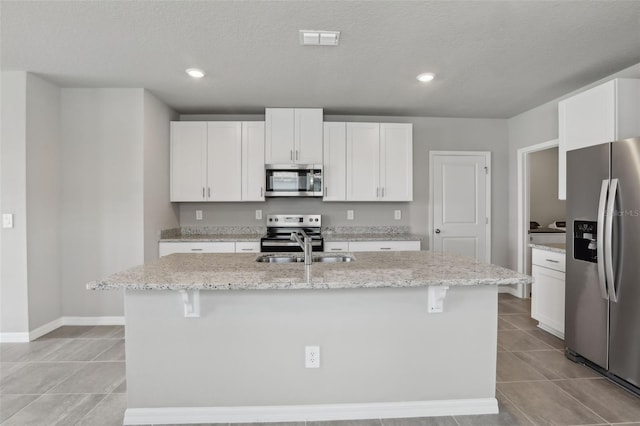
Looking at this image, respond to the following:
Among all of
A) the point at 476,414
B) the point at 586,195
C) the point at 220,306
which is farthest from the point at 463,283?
the point at 586,195

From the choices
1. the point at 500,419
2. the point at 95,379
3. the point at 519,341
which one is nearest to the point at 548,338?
the point at 519,341

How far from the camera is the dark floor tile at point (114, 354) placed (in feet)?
8.84

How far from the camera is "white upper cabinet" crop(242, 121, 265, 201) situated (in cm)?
401

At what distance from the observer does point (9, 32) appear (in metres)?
2.31

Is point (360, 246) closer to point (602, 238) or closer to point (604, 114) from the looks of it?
point (602, 238)

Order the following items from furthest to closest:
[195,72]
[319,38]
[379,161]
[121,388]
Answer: [379,161] < [195,72] < [319,38] < [121,388]

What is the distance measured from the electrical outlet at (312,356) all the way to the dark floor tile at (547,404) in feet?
4.25

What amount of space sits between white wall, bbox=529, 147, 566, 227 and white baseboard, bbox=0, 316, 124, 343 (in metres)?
6.28

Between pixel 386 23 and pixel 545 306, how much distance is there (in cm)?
301

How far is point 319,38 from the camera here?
2344 mm

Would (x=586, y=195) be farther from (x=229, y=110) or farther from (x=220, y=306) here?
(x=229, y=110)

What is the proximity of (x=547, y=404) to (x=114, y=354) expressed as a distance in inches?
127

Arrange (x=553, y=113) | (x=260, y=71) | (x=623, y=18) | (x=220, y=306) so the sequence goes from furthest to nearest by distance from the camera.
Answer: (x=553, y=113)
(x=260, y=71)
(x=623, y=18)
(x=220, y=306)

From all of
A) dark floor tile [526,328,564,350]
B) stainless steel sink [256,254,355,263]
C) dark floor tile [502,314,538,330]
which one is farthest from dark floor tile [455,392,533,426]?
dark floor tile [502,314,538,330]
